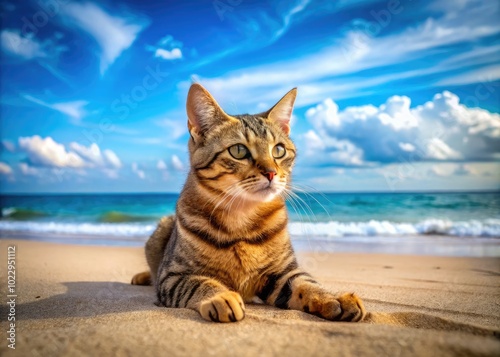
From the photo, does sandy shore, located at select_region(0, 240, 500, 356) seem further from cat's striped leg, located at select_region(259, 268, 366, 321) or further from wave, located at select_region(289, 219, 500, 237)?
wave, located at select_region(289, 219, 500, 237)

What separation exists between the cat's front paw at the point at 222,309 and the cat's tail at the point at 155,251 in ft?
6.04

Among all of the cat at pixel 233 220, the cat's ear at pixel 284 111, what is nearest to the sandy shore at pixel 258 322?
the cat at pixel 233 220

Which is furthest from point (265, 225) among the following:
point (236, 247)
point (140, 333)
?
point (140, 333)

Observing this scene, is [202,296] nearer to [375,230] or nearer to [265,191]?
[265,191]

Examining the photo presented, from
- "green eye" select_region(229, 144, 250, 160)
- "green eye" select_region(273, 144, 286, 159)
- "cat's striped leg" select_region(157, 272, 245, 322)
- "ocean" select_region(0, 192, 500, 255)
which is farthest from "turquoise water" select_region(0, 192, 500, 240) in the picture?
"cat's striped leg" select_region(157, 272, 245, 322)

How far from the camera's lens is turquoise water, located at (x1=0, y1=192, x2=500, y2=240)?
432 inches

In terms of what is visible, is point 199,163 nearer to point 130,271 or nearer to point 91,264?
point 130,271

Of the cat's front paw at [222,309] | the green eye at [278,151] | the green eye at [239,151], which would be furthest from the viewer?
→ the green eye at [278,151]

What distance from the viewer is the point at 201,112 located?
2906 millimetres

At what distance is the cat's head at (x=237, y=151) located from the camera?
2482 mm

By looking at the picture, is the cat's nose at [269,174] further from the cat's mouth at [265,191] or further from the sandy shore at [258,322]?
the sandy shore at [258,322]

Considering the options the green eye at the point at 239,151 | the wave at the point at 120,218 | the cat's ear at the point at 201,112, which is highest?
the cat's ear at the point at 201,112

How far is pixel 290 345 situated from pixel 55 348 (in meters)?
0.97

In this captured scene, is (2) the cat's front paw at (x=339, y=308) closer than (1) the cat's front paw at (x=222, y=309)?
No
